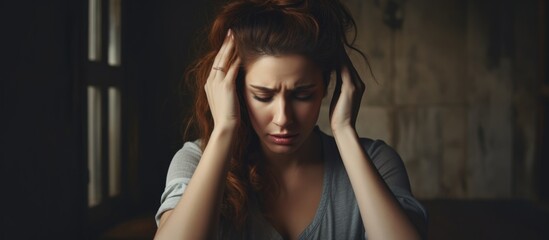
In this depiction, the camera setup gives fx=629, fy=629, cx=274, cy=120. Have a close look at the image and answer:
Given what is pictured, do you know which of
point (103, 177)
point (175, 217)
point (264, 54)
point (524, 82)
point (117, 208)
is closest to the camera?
point (175, 217)

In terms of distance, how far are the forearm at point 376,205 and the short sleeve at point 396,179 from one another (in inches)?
4.4

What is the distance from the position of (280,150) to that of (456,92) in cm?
331

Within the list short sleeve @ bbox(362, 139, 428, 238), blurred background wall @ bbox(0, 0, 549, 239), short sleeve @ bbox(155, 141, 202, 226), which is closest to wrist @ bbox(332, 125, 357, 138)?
short sleeve @ bbox(362, 139, 428, 238)

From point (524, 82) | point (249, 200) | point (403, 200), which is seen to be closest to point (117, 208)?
point (249, 200)

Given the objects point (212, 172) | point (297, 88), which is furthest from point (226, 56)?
point (212, 172)

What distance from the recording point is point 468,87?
15.5 ft

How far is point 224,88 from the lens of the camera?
1751 mm

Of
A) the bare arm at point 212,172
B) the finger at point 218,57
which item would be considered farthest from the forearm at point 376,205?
the finger at point 218,57

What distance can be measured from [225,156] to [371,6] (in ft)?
10.8

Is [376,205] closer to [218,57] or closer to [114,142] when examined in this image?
[218,57]

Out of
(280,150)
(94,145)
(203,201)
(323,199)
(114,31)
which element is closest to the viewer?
(203,201)

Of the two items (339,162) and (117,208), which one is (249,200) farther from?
(117,208)

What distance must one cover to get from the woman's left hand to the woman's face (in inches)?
2.6

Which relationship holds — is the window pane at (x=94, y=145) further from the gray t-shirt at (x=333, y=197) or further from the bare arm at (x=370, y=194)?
the bare arm at (x=370, y=194)
